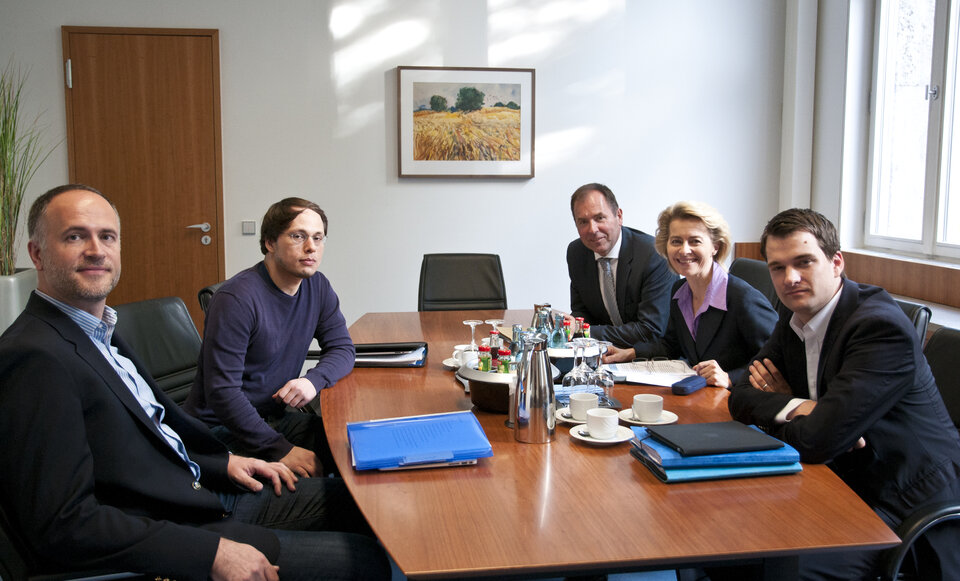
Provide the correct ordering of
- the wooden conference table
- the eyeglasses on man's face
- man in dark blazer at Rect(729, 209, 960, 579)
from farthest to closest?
the eyeglasses on man's face, man in dark blazer at Rect(729, 209, 960, 579), the wooden conference table

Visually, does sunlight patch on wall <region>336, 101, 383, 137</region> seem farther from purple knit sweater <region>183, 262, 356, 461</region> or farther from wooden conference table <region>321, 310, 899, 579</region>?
wooden conference table <region>321, 310, 899, 579</region>

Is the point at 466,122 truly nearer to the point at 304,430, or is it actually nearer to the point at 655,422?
the point at 304,430

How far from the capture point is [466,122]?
5.03 metres

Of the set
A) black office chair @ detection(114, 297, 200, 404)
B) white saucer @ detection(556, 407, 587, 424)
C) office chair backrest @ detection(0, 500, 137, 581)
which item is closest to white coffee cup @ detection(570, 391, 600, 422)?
white saucer @ detection(556, 407, 587, 424)

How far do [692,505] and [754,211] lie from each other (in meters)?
4.21

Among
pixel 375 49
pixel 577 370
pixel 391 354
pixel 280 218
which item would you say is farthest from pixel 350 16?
pixel 577 370

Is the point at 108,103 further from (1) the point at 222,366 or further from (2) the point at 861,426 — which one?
(2) the point at 861,426

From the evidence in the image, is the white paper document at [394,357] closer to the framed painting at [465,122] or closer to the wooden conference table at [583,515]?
the wooden conference table at [583,515]

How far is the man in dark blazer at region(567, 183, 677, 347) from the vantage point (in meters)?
3.28

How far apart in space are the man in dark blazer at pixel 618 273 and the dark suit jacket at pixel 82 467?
1966 millimetres

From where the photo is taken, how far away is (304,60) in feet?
16.1

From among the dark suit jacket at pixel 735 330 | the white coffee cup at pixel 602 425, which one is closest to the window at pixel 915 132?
the dark suit jacket at pixel 735 330

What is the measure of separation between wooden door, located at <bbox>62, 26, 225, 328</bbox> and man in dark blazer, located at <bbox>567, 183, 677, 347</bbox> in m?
2.56

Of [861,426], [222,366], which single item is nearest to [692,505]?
[861,426]
